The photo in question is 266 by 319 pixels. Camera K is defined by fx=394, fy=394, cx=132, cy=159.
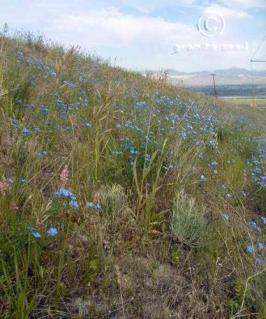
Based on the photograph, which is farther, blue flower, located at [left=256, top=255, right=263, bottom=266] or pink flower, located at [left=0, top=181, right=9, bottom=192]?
blue flower, located at [left=256, top=255, right=263, bottom=266]

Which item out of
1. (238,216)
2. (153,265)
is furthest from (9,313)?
(238,216)

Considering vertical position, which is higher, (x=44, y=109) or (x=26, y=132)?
(x=44, y=109)

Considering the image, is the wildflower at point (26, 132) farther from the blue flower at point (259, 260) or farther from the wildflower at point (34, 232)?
the blue flower at point (259, 260)

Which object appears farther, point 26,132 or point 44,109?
point 44,109

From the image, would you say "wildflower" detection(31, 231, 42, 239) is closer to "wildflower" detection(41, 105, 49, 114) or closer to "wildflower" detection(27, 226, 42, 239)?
"wildflower" detection(27, 226, 42, 239)

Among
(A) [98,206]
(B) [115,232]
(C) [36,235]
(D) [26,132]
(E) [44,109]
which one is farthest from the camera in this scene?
(E) [44,109]

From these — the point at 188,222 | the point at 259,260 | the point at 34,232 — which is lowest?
the point at 259,260

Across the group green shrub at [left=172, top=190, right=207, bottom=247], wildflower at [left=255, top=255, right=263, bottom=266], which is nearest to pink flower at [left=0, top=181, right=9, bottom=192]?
green shrub at [left=172, top=190, right=207, bottom=247]

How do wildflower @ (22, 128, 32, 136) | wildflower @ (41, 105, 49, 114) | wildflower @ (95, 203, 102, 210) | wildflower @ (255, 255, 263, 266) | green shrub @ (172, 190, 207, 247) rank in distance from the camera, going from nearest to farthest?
wildflower @ (95, 203, 102, 210) < wildflower @ (255, 255, 263, 266) < green shrub @ (172, 190, 207, 247) < wildflower @ (22, 128, 32, 136) < wildflower @ (41, 105, 49, 114)

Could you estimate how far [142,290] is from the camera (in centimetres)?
198

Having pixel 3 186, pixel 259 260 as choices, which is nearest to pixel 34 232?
pixel 3 186

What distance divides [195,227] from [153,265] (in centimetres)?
45

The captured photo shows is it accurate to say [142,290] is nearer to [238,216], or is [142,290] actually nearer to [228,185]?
[238,216]

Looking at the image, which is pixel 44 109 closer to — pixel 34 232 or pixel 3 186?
pixel 3 186
